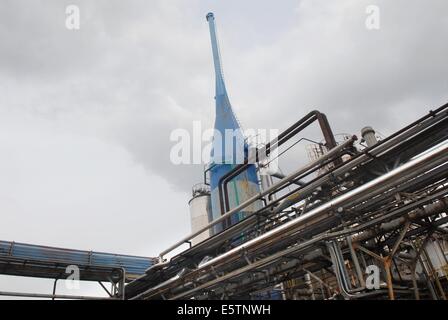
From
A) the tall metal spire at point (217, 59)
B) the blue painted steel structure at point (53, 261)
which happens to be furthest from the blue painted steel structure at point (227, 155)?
the blue painted steel structure at point (53, 261)

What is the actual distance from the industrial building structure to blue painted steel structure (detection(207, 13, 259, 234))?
111 centimetres

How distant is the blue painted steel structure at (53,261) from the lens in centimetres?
1378

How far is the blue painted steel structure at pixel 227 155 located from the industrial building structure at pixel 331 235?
111 cm

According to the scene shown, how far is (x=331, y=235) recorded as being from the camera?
7.12 meters

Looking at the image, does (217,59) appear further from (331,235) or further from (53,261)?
(331,235)

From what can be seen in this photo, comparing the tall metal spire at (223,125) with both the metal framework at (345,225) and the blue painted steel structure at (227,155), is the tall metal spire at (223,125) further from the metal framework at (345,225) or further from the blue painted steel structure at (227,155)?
the metal framework at (345,225)

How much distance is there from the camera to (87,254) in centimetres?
1546

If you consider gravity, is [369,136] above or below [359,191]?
above

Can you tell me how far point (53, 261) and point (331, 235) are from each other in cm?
1212

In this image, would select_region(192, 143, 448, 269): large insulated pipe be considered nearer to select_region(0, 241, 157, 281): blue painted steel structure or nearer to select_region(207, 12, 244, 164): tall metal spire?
select_region(0, 241, 157, 281): blue painted steel structure

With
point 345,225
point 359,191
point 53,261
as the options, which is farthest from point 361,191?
point 53,261

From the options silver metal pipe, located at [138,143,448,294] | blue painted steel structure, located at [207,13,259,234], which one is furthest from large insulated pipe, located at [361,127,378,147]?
blue painted steel structure, located at [207,13,259,234]

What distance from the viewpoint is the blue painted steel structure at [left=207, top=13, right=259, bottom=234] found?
627 inches
